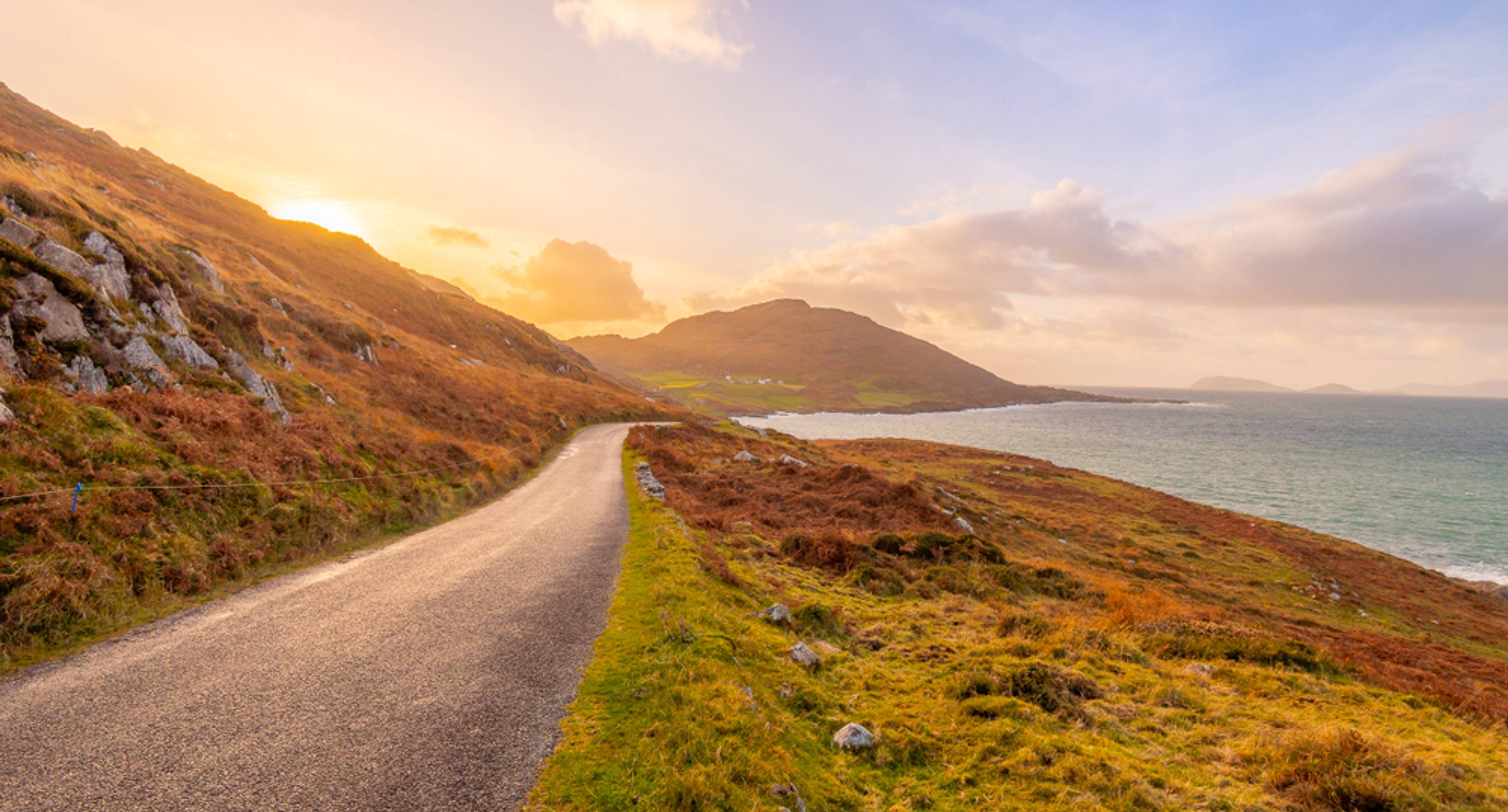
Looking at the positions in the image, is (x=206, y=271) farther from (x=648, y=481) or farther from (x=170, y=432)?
(x=648, y=481)

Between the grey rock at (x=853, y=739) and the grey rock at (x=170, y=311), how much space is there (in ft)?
79.7

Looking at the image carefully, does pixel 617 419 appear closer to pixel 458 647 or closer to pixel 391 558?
pixel 391 558

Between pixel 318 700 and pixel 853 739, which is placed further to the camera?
pixel 853 739

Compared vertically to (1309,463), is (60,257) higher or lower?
higher

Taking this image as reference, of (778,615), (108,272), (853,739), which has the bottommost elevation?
(778,615)

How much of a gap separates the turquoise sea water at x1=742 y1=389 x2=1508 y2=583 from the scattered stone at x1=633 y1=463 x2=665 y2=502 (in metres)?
51.9

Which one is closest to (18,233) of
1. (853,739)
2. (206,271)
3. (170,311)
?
(170,311)

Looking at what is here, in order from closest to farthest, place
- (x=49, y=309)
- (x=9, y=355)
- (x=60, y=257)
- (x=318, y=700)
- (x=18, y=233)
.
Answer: (x=318, y=700) → (x=9, y=355) → (x=49, y=309) → (x=18, y=233) → (x=60, y=257)

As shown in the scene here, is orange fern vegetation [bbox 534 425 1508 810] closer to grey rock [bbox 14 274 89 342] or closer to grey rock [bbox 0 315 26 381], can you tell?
grey rock [bbox 0 315 26 381]

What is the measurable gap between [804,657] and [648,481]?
19.5 meters

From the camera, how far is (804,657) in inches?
401

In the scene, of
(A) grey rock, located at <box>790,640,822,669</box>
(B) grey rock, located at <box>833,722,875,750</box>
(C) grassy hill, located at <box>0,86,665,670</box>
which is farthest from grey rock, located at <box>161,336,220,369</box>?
(B) grey rock, located at <box>833,722,875,750</box>

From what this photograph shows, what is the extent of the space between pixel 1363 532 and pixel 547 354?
4042 inches

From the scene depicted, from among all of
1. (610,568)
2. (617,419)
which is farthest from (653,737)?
(617,419)
